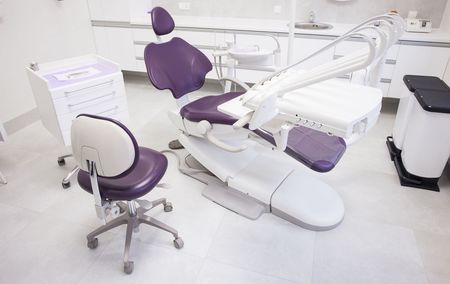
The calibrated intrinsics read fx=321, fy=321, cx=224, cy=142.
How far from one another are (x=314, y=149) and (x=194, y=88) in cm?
110

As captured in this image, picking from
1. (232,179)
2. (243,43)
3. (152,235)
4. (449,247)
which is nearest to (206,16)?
(243,43)

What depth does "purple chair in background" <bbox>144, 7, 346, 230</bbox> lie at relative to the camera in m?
1.94

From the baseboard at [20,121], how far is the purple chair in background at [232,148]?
169 centimetres

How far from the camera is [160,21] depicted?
91.6 inches

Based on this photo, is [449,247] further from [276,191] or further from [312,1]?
[312,1]

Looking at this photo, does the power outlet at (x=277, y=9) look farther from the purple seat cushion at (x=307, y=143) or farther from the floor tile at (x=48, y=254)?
the floor tile at (x=48, y=254)

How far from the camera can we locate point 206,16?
13.4 feet

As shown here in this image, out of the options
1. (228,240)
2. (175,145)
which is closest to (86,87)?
(175,145)

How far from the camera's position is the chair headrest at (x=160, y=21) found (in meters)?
2.31

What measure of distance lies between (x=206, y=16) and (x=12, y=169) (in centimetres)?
279

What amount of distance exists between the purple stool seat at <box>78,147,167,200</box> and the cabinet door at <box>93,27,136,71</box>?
274 centimetres

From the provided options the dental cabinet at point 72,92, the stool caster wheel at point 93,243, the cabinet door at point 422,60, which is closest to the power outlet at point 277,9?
the cabinet door at point 422,60

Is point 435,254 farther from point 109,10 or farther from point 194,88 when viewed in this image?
point 109,10

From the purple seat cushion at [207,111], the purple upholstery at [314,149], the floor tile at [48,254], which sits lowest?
the floor tile at [48,254]
